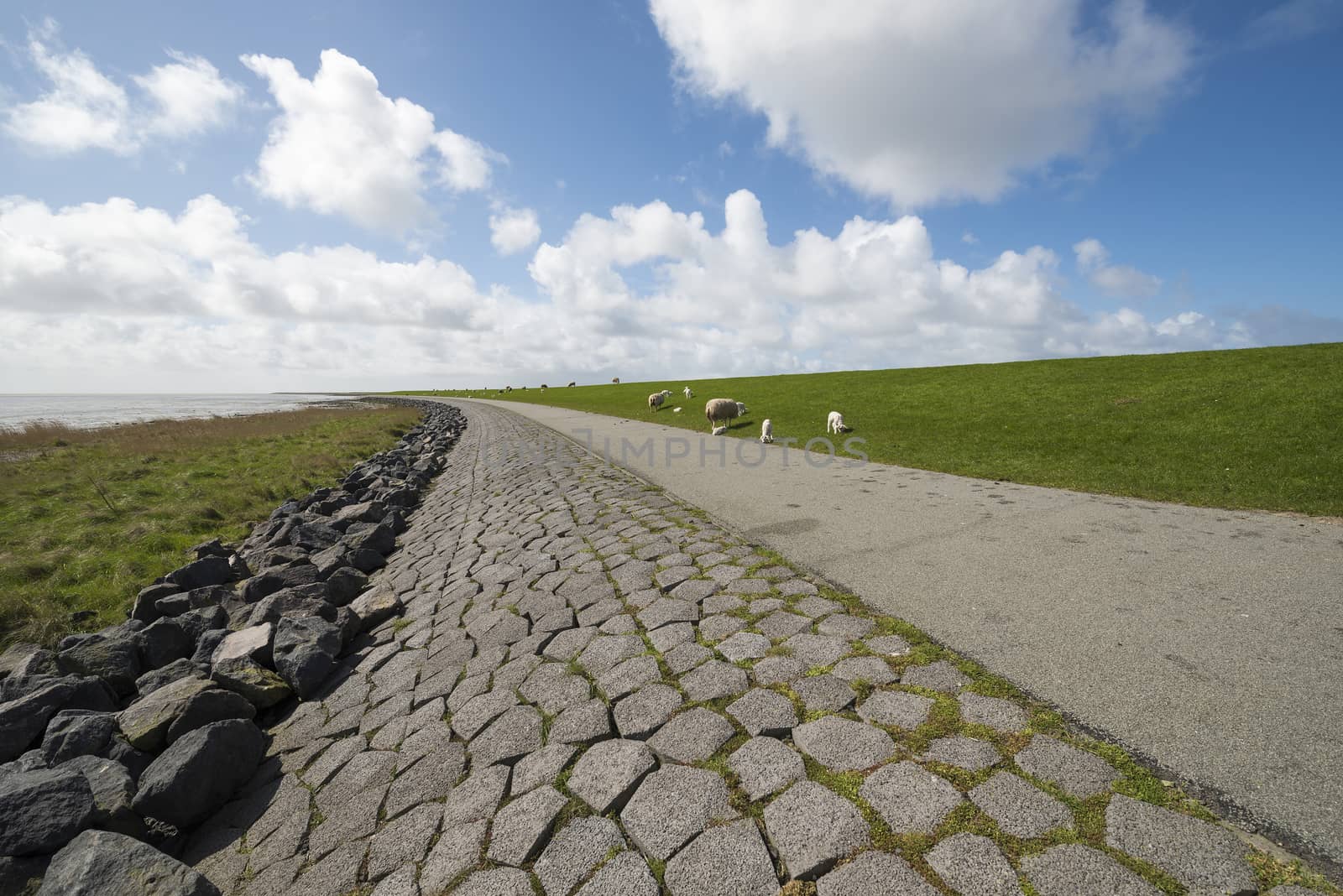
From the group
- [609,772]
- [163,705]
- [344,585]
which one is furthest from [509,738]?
[344,585]

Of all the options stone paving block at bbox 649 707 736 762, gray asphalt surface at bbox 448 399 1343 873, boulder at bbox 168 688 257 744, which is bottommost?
boulder at bbox 168 688 257 744

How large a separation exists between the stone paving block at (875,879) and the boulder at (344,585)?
6551 mm

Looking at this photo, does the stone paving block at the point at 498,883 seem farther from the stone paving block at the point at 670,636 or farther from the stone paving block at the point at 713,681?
the stone paving block at the point at 670,636

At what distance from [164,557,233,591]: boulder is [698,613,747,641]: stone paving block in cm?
751

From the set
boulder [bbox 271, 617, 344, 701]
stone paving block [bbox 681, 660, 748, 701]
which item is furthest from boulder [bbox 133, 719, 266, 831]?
→ stone paving block [bbox 681, 660, 748, 701]

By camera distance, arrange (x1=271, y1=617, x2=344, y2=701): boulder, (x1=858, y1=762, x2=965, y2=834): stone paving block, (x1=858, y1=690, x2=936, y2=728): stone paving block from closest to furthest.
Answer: (x1=858, y1=762, x2=965, y2=834): stone paving block < (x1=858, y1=690, x2=936, y2=728): stone paving block < (x1=271, y1=617, x2=344, y2=701): boulder

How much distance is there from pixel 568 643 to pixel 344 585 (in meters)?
4.13

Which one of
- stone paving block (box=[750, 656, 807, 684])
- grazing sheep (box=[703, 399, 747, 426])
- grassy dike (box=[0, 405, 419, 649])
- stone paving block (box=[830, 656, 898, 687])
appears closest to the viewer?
stone paving block (box=[830, 656, 898, 687])

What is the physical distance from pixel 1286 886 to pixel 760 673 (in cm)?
238

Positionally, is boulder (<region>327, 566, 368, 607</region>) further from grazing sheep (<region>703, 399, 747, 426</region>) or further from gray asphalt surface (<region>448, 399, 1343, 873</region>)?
grazing sheep (<region>703, 399, 747, 426</region>)

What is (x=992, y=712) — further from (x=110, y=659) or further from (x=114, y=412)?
(x=114, y=412)

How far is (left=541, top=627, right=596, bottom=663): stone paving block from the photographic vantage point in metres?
4.38

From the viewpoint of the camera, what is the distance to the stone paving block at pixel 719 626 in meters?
4.26

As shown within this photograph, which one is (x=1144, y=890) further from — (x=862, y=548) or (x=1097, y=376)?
(x=1097, y=376)
